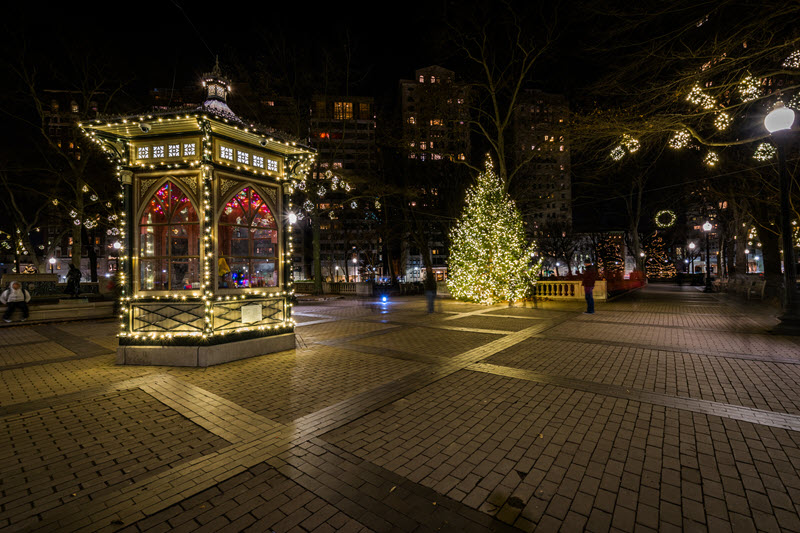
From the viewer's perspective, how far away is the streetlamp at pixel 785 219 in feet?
26.6

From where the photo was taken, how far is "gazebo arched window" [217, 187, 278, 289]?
817cm

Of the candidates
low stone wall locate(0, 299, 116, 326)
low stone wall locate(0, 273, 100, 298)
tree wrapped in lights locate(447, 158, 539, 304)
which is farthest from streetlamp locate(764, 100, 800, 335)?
low stone wall locate(0, 273, 100, 298)

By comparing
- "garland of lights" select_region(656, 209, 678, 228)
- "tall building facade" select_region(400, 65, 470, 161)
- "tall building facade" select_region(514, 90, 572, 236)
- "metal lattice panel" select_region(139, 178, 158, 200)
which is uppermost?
"tall building facade" select_region(400, 65, 470, 161)

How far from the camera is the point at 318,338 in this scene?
9.77m

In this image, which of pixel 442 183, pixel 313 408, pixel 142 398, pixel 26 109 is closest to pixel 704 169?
pixel 442 183

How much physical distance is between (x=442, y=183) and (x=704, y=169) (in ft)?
62.3

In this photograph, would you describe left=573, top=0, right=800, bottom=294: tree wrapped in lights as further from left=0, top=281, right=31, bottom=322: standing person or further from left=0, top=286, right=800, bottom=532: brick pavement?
left=0, top=281, right=31, bottom=322: standing person

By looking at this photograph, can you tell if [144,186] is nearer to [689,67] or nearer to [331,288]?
[689,67]

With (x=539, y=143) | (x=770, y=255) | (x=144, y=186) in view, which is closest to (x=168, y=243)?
(x=144, y=186)

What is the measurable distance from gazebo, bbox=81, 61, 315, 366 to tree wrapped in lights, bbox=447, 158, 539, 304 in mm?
11381

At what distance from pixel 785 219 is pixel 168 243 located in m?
15.9

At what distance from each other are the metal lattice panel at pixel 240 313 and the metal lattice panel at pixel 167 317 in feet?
1.06

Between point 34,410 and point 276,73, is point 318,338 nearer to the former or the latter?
point 34,410

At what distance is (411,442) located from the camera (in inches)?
146
